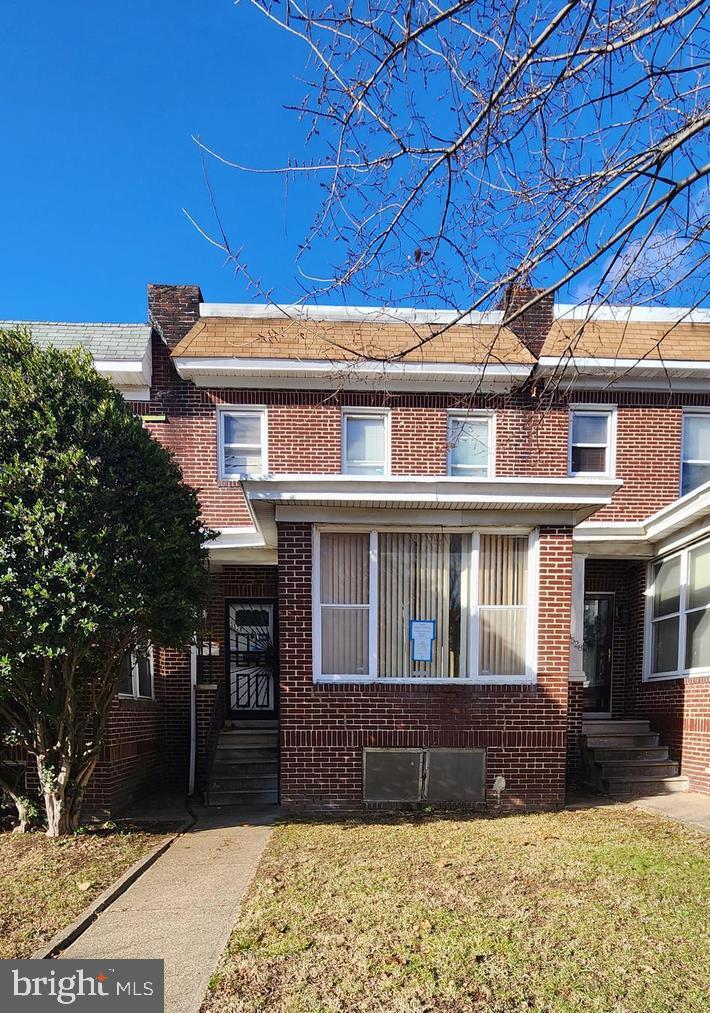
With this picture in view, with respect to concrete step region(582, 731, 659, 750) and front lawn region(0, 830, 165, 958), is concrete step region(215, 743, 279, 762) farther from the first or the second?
concrete step region(582, 731, 659, 750)

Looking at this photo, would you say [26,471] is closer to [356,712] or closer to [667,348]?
[356,712]

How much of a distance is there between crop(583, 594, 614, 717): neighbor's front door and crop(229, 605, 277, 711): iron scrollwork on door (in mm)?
5380

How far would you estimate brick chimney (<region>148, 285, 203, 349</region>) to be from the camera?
10548 mm

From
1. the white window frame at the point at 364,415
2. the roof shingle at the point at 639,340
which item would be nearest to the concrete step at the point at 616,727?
the white window frame at the point at 364,415

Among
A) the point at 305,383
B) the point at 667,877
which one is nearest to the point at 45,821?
the point at 667,877

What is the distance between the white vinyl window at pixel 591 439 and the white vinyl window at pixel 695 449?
1333 millimetres

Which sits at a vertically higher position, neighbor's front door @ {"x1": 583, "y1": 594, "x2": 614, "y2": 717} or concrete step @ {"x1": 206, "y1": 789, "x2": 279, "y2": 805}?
neighbor's front door @ {"x1": 583, "y1": 594, "x2": 614, "y2": 717}

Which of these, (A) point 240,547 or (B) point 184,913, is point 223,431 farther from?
(B) point 184,913

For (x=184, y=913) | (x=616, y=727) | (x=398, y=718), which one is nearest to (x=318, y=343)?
(x=398, y=718)

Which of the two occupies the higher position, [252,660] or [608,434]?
[608,434]

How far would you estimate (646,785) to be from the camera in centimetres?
801

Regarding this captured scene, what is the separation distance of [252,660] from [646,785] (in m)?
6.21

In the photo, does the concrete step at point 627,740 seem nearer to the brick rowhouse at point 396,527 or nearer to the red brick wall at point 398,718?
the brick rowhouse at point 396,527

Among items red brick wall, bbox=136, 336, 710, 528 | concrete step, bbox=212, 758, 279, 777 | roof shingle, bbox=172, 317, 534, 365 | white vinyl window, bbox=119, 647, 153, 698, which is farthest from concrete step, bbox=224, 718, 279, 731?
roof shingle, bbox=172, 317, 534, 365
